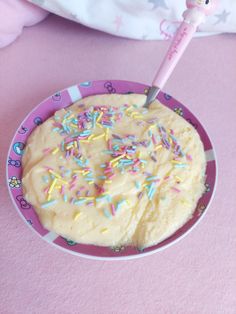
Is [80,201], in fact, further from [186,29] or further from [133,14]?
[133,14]

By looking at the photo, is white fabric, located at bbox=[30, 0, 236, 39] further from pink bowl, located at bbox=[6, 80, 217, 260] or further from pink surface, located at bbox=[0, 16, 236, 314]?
pink bowl, located at bbox=[6, 80, 217, 260]

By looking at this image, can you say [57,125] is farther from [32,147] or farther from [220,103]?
[220,103]

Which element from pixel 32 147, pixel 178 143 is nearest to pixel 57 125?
pixel 32 147

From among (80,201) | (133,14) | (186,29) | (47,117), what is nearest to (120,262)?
(80,201)

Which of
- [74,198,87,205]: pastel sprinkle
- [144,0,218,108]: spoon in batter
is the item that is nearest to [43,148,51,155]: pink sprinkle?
[74,198,87,205]: pastel sprinkle

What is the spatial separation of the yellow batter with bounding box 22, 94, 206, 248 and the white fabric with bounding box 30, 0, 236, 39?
297 mm

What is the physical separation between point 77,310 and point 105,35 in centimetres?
68

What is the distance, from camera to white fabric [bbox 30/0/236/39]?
0.84m

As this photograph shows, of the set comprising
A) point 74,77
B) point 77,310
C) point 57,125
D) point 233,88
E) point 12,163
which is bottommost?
point 77,310

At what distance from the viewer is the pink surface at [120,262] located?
0.59 m

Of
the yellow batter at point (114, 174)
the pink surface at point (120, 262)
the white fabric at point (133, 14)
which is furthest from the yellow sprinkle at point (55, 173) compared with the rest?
the white fabric at point (133, 14)

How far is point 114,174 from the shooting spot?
583 millimetres

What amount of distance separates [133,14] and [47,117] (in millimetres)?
351

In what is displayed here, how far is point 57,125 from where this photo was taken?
26.4 inches
